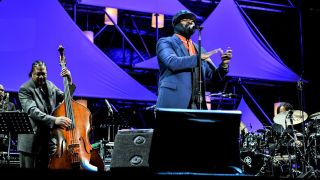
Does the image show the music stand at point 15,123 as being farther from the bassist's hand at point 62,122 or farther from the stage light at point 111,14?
the stage light at point 111,14

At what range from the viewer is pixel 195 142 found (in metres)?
3.90

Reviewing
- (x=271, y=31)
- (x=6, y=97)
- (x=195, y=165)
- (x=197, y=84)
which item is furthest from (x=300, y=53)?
(x=195, y=165)

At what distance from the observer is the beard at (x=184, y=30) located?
229 inches

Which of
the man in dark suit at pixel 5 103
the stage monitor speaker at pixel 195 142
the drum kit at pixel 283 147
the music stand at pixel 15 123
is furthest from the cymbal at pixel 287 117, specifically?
the stage monitor speaker at pixel 195 142

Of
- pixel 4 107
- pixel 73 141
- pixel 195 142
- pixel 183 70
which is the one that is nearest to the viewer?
pixel 195 142

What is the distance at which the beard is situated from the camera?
5.81 meters

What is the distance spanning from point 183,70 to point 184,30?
21.7 inches

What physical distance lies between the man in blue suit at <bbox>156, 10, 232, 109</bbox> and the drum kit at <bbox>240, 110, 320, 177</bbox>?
4.92 metres

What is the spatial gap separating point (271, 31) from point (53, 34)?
10.1 m

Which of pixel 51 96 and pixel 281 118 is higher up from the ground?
pixel 51 96

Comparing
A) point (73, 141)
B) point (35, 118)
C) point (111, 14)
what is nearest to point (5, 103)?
point (35, 118)

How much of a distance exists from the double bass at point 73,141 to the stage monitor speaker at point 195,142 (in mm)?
1936

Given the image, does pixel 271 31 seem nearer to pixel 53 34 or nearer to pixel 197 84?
pixel 53 34

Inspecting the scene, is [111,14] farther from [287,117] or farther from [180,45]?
[180,45]
